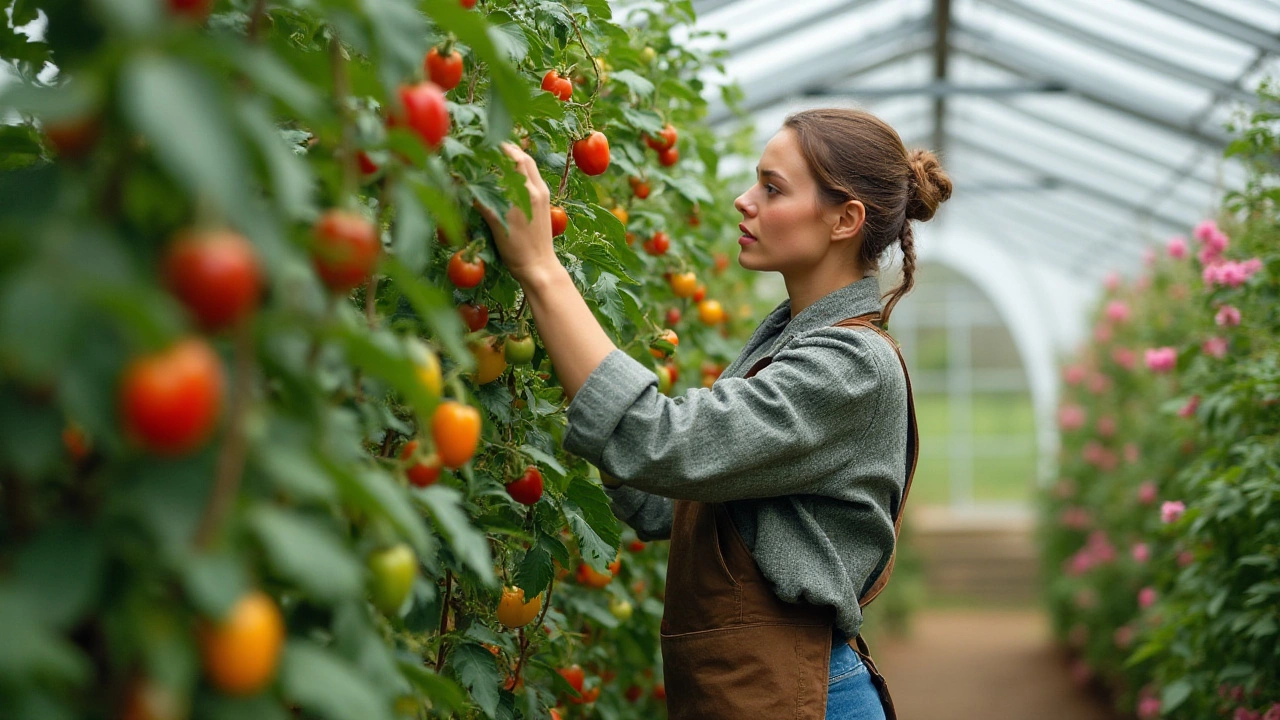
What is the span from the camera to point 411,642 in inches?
39.2

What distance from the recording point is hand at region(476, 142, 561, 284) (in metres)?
1.15

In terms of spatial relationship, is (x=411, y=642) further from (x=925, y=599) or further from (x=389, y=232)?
(x=925, y=599)

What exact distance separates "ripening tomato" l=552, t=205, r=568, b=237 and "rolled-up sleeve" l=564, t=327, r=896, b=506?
184 millimetres

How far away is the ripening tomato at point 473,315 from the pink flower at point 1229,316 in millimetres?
2072

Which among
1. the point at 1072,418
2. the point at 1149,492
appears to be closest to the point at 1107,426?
the point at 1072,418

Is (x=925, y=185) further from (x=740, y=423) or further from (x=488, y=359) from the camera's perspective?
(x=488, y=359)

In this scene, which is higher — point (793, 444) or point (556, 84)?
point (556, 84)

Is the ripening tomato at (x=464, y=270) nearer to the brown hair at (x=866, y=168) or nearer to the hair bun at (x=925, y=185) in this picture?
the brown hair at (x=866, y=168)

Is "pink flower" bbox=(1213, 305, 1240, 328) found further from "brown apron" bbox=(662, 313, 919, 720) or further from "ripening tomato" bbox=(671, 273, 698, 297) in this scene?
"brown apron" bbox=(662, 313, 919, 720)

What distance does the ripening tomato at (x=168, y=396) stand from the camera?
51 cm

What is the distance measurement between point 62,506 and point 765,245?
1049 mm

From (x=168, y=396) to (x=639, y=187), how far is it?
137 centimetres

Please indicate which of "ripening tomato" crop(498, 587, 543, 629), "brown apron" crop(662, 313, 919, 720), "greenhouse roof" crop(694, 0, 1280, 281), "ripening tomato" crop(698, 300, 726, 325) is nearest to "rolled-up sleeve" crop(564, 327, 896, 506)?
"brown apron" crop(662, 313, 919, 720)

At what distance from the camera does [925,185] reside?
5.34 feet
